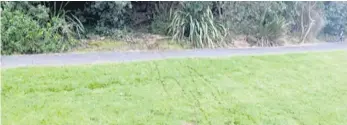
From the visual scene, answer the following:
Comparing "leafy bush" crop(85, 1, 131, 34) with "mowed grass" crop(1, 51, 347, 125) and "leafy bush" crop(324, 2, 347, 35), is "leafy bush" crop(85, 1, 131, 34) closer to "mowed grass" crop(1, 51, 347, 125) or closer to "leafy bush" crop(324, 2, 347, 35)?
"mowed grass" crop(1, 51, 347, 125)

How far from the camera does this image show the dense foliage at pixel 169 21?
647cm

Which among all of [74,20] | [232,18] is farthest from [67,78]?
[232,18]

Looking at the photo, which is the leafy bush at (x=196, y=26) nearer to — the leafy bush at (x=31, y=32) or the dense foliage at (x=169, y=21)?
the dense foliage at (x=169, y=21)

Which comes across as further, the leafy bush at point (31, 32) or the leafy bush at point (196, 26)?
the leafy bush at point (196, 26)

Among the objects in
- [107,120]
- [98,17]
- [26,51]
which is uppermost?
[98,17]

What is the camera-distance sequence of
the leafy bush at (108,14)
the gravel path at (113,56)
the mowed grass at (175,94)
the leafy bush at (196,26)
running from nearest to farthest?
the mowed grass at (175,94) < the gravel path at (113,56) < the leafy bush at (108,14) < the leafy bush at (196,26)

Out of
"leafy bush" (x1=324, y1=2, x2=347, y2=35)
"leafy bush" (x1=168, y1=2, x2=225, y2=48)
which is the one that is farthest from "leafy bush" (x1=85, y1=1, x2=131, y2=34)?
"leafy bush" (x1=324, y1=2, x2=347, y2=35)

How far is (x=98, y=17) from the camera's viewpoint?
754cm

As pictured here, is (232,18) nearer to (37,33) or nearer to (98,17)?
(98,17)

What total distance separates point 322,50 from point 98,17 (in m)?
4.30

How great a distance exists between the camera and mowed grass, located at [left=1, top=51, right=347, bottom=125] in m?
4.23

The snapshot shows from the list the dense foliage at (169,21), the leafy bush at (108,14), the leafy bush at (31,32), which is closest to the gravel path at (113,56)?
the leafy bush at (31,32)

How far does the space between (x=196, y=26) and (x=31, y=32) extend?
2.98 m

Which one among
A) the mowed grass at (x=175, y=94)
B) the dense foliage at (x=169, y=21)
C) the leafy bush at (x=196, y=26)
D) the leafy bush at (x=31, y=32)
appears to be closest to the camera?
the mowed grass at (x=175, y=94)
